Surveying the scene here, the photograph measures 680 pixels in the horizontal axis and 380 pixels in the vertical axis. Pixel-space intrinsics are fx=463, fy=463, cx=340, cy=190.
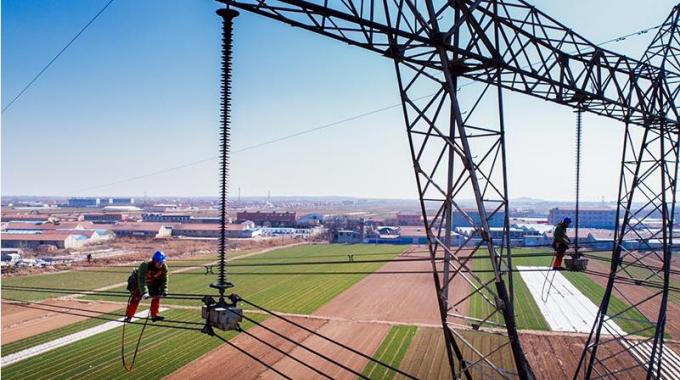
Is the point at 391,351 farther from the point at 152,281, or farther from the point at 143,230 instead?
the point at 143,230

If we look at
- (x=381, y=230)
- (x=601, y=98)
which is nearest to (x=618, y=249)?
(x=601, y=98)

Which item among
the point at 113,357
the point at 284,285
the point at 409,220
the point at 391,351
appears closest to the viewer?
the point at 113,357

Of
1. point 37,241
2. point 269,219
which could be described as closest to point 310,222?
point 269,219

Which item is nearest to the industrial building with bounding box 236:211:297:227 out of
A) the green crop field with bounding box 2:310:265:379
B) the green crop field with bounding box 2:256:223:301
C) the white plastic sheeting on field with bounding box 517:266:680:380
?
the green crop field with bounding box 2:256:223:301

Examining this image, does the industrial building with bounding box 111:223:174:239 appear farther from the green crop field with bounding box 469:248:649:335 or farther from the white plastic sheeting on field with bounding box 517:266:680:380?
the white plastic sheeting on field with bounding box 517:266:680:380

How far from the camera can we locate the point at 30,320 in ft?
89.2

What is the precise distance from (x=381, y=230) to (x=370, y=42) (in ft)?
250

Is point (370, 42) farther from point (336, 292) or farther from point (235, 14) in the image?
point (336, 292)

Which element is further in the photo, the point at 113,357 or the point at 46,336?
the point at 46,336

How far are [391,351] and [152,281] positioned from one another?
1597 centimetres

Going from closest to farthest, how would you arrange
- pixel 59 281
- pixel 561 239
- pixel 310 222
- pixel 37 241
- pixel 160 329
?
pixel 561 239
pixel 160 329
pixel 59 281
pixel 37 241
pixel 310 222

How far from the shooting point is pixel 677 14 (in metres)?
11.8

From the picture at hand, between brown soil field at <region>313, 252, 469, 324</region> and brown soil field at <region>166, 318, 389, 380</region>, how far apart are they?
2.43 metres

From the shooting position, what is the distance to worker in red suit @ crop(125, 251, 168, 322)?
27.1 feet
